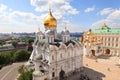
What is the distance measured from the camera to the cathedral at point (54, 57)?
24984mm

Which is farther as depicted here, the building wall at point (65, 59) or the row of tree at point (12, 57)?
the row of tree at point (12, 57)

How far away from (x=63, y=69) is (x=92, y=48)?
2341 cm

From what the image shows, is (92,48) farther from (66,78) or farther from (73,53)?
(66,78)

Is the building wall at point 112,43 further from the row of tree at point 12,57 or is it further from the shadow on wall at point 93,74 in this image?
the row of tree at point 12,57

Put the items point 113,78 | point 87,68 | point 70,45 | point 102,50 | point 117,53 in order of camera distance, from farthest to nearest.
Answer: point 102,50 < point 117,53 < point 87,68 < point 70,45 < point 113,78

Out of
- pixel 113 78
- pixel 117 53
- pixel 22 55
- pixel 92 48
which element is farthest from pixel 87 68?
pixel 22 55

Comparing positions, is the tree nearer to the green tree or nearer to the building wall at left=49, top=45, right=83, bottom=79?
the green tree

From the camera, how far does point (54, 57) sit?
84.4ft

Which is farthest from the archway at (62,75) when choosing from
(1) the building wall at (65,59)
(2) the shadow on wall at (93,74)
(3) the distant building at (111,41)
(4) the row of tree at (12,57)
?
(3) the distant building at (111,41)

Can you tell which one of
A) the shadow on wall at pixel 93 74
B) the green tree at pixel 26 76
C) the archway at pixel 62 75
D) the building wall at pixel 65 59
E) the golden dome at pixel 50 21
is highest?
the golden dome at pixel 50 21

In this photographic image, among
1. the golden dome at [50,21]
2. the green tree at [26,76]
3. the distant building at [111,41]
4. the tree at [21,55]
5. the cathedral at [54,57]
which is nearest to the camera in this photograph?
the green tree at [26,76]

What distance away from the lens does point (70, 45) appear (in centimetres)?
2930

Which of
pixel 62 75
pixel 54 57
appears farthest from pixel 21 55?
pixel 54 57

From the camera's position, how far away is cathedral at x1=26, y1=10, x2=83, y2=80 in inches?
984
